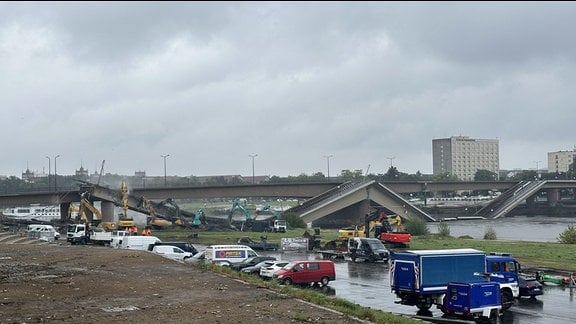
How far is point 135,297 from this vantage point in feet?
93.3

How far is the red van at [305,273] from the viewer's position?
123 ft

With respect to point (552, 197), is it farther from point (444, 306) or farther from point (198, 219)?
point (444, 306)

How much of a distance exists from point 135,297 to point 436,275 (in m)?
11.9

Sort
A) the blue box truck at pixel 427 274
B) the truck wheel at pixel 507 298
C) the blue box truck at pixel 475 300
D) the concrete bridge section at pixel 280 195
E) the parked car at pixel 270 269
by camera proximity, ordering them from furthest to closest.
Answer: the concrete bridge section at pixel 280 195 → the parked car at pixel 270 269 → the truck wheel at pixel 507 298 → the blue box truck at pixel 427 274 → the blue box truck at pixel 475 300

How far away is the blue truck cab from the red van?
758 centimetres

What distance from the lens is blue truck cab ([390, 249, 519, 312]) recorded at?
29.3m

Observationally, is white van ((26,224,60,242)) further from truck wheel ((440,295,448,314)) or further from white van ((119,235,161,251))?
truck wheel ((440,295,448,314))

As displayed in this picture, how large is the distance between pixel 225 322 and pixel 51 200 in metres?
93.0

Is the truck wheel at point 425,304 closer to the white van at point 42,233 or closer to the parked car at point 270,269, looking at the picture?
the parked car at point 270,269

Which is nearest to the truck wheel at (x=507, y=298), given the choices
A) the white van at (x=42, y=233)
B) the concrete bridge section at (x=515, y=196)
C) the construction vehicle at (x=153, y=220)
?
the white van at (x=42, y=233)

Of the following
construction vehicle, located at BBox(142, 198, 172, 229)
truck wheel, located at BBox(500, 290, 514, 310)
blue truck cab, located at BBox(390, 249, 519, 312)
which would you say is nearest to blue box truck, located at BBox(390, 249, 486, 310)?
blue truck cab, located at BBox(390, 249, 519, 312)

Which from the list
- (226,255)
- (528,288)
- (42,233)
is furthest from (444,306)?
(42,233)

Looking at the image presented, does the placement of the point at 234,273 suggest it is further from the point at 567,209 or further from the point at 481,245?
the point at 567,209

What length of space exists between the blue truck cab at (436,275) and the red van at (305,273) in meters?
7.58
